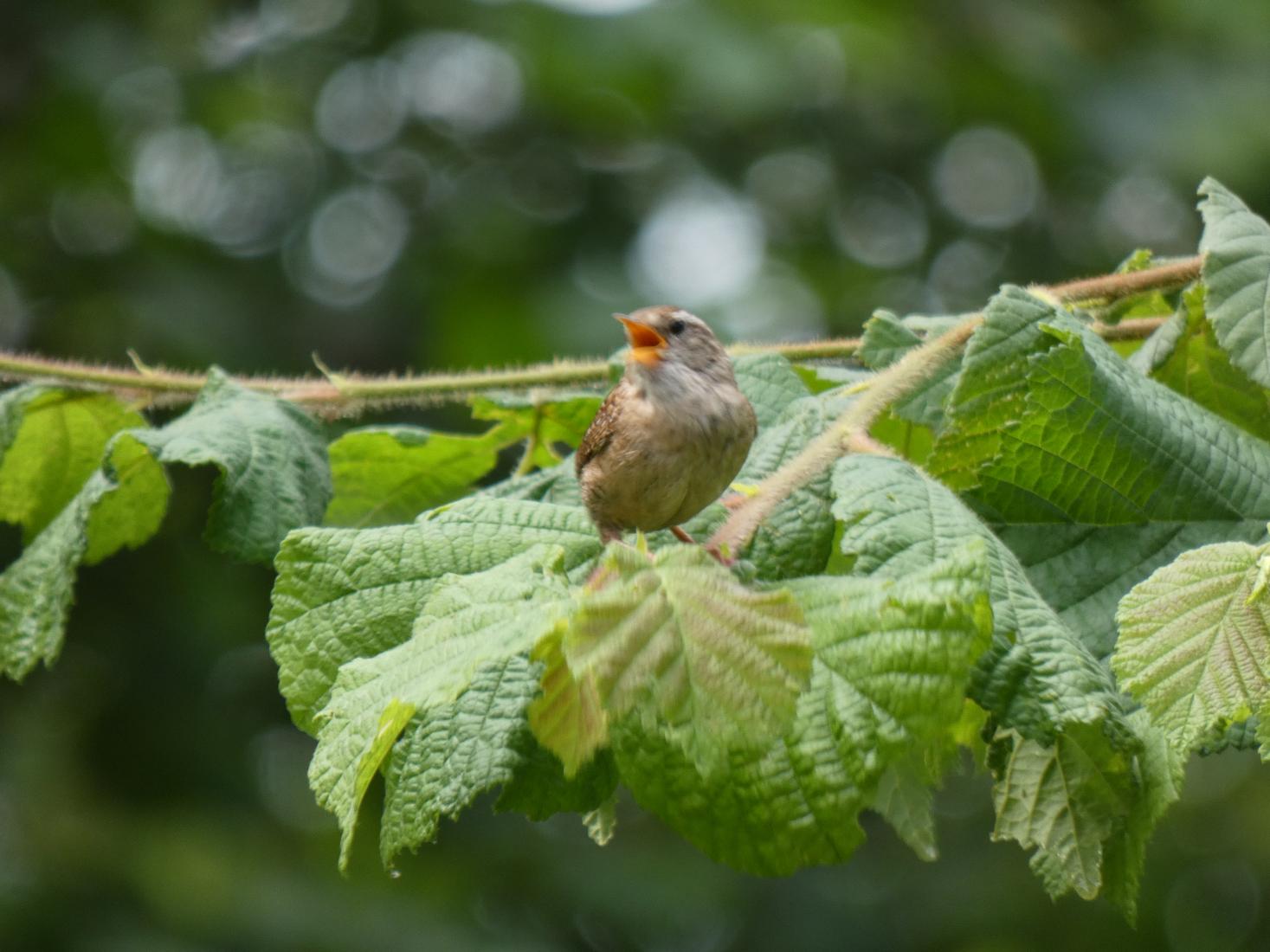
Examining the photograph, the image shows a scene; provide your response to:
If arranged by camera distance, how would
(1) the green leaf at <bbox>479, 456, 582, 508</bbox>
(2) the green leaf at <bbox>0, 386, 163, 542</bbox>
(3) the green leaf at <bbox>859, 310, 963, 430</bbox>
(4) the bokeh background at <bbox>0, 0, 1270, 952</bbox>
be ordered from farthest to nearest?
(4) the bokeh background at <bbox>0, 0, 1270, 952</bbox> → (2) the green leaf at <bbox>0, 386, 163, 542</bbox> → (1) the green leaf at <bbox>479, 456, 582, 508</bbox> → (3) the green leaf at <bbox>859, 310, 963, 430</bbox>

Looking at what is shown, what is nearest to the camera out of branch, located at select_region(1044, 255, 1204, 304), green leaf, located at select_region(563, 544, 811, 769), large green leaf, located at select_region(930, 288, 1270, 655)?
green leaf, located at select_region(563, 544, 811, 769)

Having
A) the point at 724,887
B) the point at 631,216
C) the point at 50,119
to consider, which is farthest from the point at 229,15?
the point at 724,887

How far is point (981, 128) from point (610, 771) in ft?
25.7

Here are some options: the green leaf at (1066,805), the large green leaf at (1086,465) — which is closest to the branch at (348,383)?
the large green leaf at (1086,465)

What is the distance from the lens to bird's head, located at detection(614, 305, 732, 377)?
2.13 m

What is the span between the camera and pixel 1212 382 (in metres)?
2.17

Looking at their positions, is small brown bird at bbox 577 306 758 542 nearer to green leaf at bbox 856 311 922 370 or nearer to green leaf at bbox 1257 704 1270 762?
green leaf at bbox 856 311 922 370

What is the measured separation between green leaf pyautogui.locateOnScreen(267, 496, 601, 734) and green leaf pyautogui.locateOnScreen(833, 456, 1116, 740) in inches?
14.2

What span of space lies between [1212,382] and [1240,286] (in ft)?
1.00

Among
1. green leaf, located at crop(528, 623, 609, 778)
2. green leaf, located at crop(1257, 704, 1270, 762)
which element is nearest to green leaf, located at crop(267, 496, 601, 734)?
green leaf, located at crop(528, 623, 609, 778)

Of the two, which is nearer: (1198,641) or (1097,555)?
(1198,641)

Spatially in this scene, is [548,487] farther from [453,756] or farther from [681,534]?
[453,756]

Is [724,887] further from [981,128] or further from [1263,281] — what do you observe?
[1263,281]

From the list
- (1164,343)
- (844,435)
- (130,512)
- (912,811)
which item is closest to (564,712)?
(912,811)
